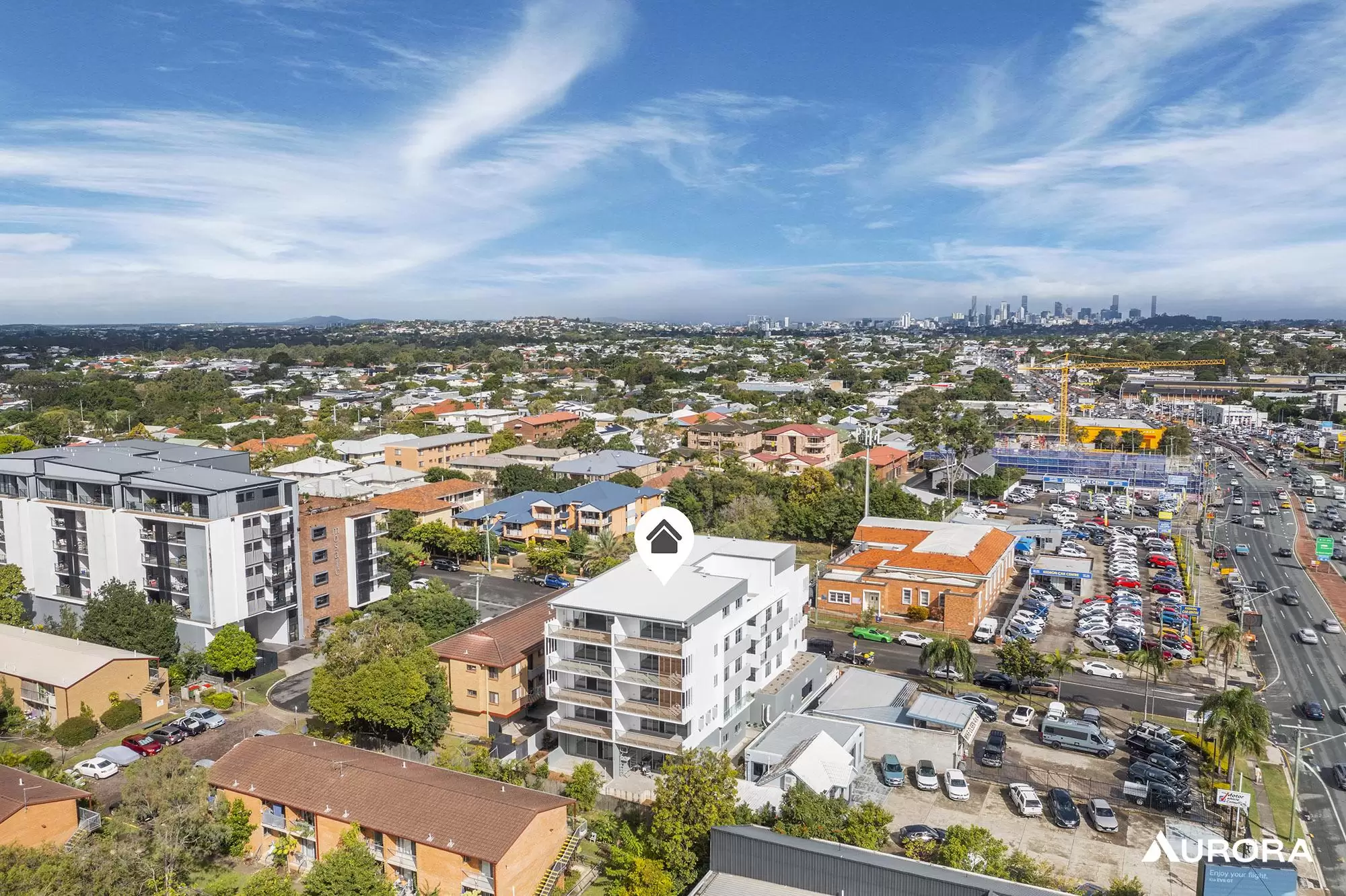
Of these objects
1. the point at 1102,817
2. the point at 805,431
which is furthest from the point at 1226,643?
the point at 805,431

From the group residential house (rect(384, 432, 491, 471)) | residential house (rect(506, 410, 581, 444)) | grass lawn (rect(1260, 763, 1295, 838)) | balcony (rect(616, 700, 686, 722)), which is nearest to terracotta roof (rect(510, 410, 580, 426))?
residential house (rect(506, 410, 581, 444))

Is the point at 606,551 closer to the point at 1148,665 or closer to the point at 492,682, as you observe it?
the point at 492,682

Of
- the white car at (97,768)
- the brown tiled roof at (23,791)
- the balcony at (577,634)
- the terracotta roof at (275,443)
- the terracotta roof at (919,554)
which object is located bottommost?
the white car at (97,768)

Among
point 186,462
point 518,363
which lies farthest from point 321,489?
point 518,363

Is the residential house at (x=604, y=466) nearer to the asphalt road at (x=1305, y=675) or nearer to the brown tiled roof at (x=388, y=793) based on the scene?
the asphalt road at (x=1305, y=675)

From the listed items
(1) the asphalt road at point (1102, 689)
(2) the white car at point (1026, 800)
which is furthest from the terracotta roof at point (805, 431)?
(2) the white car at point (1026, 800)

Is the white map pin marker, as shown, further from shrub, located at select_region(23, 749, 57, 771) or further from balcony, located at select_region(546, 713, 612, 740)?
shrub, located at select_region(23, 749, 57, 771)
